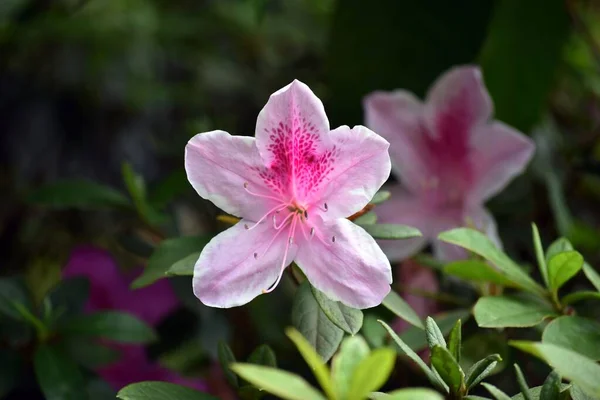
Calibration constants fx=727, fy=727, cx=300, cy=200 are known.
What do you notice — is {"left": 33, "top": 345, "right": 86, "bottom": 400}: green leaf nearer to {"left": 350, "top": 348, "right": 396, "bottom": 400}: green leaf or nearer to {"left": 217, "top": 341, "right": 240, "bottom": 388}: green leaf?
{"left": 217, "top": 341, "right": 240, "bottom": 388}: green leaf

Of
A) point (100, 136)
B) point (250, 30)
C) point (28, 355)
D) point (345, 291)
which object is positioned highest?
point (345, 291)

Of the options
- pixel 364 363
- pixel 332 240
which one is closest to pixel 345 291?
pixel 332 240

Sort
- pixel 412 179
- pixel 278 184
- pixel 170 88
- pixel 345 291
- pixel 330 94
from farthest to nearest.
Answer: pixel 170 88 < pixel 330 94 < pixel 412 179 < pixel 278 184 < pixel 345 291

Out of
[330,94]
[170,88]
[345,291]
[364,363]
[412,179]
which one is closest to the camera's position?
[364,363]

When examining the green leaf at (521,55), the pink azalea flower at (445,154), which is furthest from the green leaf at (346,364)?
the green leaf at (521,55)

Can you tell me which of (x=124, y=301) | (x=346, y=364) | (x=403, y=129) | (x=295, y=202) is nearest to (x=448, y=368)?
(x=346, y=364)

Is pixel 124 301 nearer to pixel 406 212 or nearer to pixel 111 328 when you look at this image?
pixel 111 328

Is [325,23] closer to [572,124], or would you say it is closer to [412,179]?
[572,124]

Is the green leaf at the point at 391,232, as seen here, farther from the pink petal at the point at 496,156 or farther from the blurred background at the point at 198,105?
the pink petal at the point at 496,156
